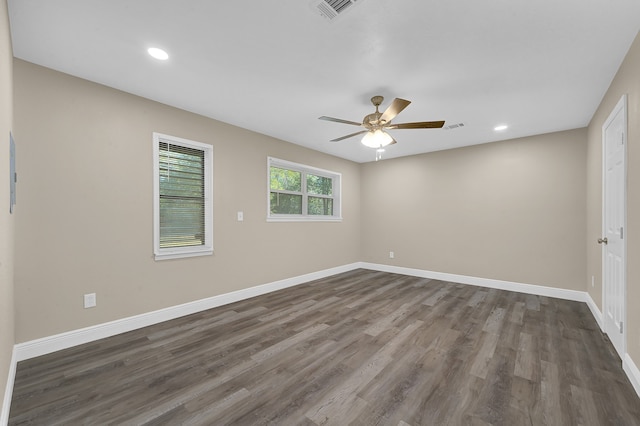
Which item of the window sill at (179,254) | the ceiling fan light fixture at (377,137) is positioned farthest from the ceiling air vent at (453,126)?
the window sill at (179,254)

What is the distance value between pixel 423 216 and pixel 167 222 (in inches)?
176

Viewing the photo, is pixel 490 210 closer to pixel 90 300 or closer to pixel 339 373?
pixel 339 373

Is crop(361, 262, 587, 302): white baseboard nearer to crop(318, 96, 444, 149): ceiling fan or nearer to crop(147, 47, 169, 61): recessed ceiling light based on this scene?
crop(318, 96, 444, 149): ceiling fan

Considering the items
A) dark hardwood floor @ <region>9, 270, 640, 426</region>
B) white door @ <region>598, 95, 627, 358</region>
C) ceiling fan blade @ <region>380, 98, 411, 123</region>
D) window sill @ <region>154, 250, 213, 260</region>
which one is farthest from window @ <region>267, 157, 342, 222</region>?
white door @ <region>598, 95, 627, 358</region>

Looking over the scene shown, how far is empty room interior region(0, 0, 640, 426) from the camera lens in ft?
5.73

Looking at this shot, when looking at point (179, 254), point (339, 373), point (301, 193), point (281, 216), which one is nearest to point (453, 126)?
point (301, 193)

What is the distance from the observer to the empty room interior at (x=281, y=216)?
1746 mm

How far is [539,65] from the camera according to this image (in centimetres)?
229

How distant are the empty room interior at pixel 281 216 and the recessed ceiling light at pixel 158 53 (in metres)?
0.02

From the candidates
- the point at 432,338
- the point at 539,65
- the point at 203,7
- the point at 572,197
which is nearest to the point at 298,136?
the point at 203,7

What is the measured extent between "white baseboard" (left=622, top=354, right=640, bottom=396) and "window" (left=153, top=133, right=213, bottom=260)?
4.09 metres

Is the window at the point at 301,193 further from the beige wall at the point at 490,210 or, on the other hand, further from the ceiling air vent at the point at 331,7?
the ceiling air vent at the point at 331,7

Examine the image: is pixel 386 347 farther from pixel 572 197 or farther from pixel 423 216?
pixel 572 197

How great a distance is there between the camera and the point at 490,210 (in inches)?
181
